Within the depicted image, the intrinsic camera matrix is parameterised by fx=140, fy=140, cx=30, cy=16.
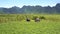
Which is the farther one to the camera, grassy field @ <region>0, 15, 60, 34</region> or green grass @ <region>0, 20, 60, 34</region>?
grassy field @ <region>0, 15, 60, 34</region>

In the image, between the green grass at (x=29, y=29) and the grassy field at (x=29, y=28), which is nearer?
the green grass at (x=29, y=29)

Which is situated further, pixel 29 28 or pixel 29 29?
pixel 29 28
